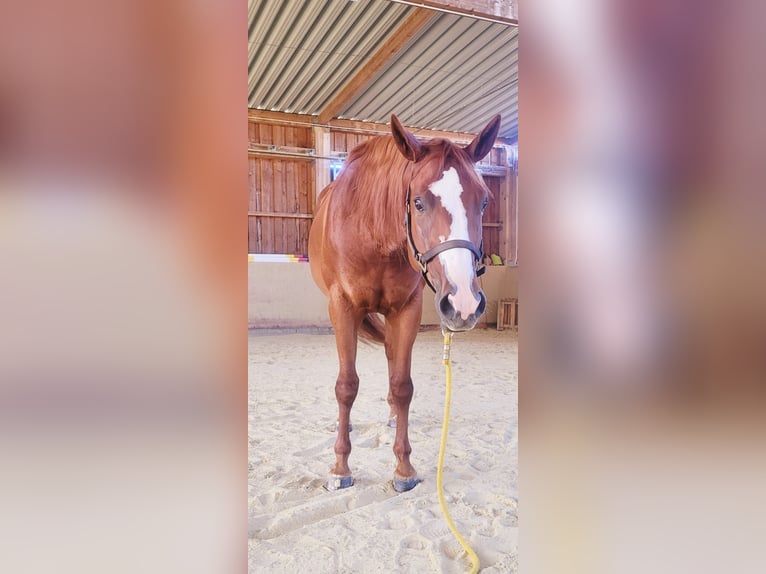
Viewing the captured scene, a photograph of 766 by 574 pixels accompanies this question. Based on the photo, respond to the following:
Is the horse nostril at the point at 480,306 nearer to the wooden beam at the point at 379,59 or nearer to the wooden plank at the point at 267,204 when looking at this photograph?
the wooden beam at the point at 379,59

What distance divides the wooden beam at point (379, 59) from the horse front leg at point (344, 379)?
3.74 meters

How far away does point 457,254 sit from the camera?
4.11ft

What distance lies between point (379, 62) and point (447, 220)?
480 centimetres

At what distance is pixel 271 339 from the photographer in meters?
5.82

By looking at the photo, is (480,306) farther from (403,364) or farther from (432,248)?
(403,364)

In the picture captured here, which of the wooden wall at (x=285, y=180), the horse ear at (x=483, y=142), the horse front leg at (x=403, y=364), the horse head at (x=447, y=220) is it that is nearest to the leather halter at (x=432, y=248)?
the horse head at (x=447, y=220)

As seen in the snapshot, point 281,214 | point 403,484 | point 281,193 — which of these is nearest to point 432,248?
point 403,484

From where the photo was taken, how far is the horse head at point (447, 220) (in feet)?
4.03
